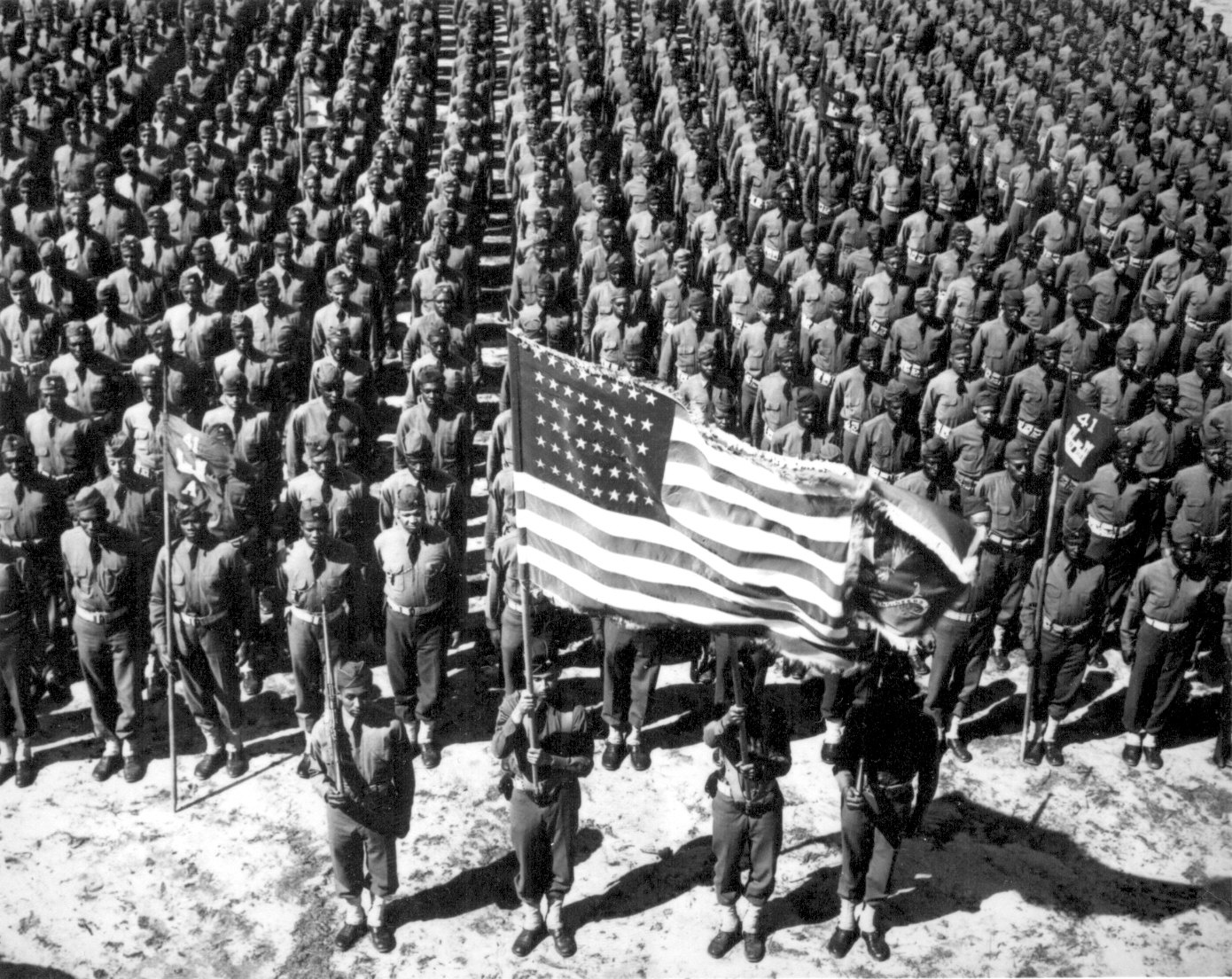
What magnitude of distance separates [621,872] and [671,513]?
3766 millimetres

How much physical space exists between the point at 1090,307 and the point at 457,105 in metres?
10.1

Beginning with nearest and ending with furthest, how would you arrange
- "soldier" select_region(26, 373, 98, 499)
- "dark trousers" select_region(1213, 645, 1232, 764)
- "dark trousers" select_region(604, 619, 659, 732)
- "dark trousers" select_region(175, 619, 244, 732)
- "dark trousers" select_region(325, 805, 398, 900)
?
"dark trousers" select_region(325, 805, 398, 900) < "dark trousers" select_region(175, 619, 244, 732) < "dark trousers" select_region(604, 619, 659, 732) < "dark trousers" select_region(1213, 645, 1232, 764) < "soldier" select_region(26, 373, 98, 499)

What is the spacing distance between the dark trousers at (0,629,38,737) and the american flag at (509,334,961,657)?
17.1ft

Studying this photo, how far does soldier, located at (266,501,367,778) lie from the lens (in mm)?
10117

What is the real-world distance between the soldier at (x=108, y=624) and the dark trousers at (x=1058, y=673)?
22.9 ft

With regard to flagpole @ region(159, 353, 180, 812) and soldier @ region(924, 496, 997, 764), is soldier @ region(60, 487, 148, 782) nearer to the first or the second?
flagpole @ region(159, 353, 180, 812)

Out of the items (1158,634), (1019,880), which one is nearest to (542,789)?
(1019,880)

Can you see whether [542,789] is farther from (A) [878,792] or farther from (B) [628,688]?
(B) [628,688]

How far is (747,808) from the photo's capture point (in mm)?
8602

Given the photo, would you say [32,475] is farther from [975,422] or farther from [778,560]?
[975,422]

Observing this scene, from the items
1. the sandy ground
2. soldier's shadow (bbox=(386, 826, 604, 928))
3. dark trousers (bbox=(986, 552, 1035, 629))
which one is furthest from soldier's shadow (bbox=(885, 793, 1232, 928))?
soldier's shadow (bbox=(386, 826, 604, 928))

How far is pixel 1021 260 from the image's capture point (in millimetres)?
15367

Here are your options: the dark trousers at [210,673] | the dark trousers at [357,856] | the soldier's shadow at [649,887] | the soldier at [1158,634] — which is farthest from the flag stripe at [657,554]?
the soldier at [1158,634]

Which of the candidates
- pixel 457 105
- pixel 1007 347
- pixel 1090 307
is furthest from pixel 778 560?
pixel 457 105
